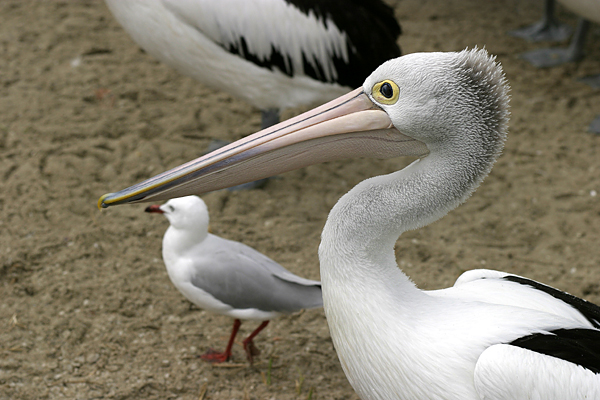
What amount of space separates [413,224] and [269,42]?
2326 mm

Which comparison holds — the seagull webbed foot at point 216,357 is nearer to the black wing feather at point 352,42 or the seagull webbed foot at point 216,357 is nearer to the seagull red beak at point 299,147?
the seagull red beak at point 299,147

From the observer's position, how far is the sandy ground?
10.1 ft

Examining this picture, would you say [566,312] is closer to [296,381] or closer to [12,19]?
[296,381]

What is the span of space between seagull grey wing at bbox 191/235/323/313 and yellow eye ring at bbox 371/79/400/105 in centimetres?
126

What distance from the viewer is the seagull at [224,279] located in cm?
297

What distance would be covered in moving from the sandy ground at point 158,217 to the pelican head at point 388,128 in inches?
52.1

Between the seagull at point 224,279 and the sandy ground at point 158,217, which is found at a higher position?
the seagull at point 224,279

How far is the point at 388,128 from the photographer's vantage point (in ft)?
6.49

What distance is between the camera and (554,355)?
1.78 metres

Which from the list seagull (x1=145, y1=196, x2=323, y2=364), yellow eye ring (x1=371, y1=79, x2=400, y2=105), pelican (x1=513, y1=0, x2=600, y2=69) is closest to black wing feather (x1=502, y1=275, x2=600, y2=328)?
yellow eye ring (x1=371, y1=79, x2=400, y2=105)

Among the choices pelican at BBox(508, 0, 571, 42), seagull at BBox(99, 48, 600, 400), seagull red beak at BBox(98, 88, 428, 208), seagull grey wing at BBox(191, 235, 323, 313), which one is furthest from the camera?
pelican at BBox(508, 0, 571, 42)

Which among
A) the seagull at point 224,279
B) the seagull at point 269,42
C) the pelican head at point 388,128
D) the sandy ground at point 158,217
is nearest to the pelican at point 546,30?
the sandy ground at point 158,217

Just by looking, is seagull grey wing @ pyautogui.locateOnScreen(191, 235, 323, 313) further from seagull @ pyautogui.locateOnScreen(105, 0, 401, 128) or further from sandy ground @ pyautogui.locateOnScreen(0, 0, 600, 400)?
seagull @ pyautogui.locateOnScreen(105, 0, 401, 128)

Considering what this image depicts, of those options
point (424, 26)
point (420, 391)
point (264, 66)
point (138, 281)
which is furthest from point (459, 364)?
point (424, 26)
